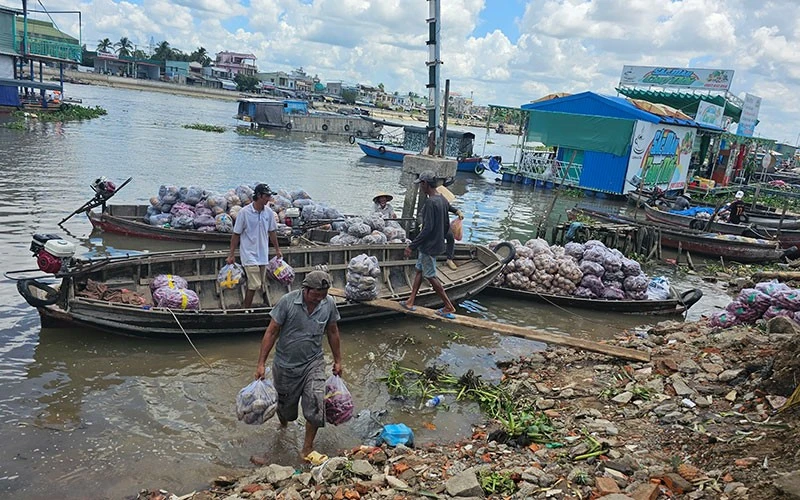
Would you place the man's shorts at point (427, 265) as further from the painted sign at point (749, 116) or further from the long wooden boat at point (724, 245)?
the painted sign at point (749, 116)

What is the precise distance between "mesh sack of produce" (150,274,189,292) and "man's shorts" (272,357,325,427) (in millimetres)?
3438

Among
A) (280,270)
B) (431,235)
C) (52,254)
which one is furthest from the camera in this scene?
(280,270)

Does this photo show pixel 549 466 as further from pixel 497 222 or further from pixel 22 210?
pixel 497 222

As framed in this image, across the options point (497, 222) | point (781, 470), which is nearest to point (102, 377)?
point (781, 470)

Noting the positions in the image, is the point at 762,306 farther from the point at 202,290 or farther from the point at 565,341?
the point at 202,290

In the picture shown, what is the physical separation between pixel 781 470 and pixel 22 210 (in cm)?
1764

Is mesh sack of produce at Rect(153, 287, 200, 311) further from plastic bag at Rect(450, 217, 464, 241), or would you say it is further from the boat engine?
plastic bag at Rect(450, 217, 464, 241)

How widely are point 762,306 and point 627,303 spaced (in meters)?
2.61

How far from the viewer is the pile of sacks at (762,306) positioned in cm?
874

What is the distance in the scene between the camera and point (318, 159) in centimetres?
3841

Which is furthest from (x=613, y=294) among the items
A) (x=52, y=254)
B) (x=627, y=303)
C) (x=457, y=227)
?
(x=52, y=254)

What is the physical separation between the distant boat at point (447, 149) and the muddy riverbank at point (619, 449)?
3088cm

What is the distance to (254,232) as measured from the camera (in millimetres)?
8000

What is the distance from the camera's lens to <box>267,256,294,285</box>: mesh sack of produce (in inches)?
352
